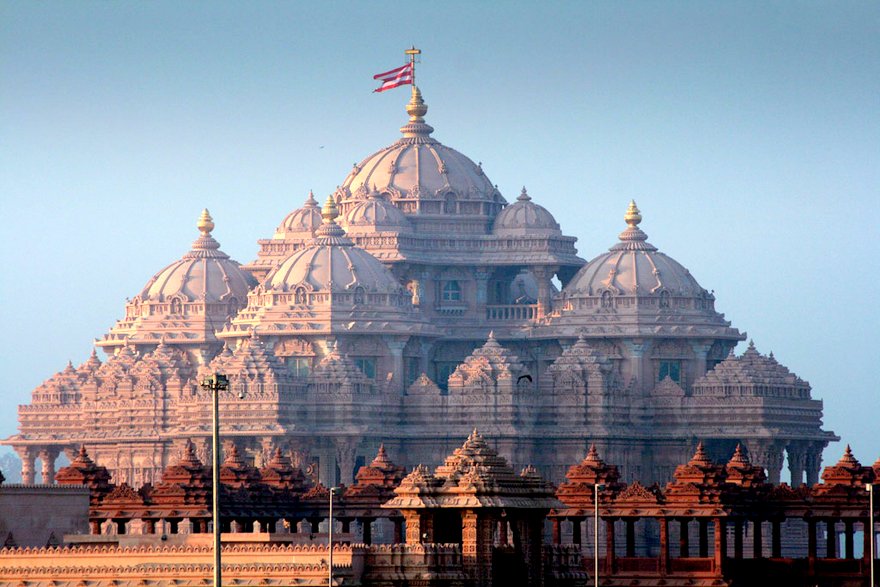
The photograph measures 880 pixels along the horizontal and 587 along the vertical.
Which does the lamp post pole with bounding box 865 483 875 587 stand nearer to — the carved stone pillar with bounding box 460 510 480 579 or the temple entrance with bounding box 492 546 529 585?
the temple entrance with bounding box 492 546 529 585

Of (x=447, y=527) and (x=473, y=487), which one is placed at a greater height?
(x=473, y=487)

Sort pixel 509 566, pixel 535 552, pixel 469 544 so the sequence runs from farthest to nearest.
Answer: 1. pixel 535 552
2. pixel 509 566
3. pixel 469 544

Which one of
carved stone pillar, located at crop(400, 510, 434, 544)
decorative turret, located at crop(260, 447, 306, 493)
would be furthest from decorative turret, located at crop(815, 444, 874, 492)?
carved stone pillar, located at crop(400, 510, 434, 544)

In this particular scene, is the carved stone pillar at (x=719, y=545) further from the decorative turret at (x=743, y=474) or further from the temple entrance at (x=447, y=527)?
the temple entrance at (x=447, y=527)

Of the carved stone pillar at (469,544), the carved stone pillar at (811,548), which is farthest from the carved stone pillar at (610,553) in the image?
the carved stone pillar at (469,544)

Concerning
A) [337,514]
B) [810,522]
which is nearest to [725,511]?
[810,522]

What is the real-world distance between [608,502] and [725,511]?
5.13 meters

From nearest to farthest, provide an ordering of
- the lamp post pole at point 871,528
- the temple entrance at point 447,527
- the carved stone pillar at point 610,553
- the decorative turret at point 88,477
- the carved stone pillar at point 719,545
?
the temple entrance at point 447,527, the lamp post pole at point 871,528, the carved stone pillar at point 610,553, the carved stone pillar at point 719,545, the decorative turret at point 88,477

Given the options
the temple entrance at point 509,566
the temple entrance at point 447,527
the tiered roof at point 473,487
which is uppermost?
the tiered roof at point 473,487

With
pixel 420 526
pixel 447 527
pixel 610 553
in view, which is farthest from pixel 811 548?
pixel 420 526

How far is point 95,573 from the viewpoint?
14062 centimetres

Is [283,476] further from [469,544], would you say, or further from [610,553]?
Answer: [469,544]

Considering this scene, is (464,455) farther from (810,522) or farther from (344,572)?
(810,522)

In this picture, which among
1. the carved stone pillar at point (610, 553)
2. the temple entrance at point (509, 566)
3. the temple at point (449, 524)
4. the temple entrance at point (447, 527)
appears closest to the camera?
the temple at point (449, 524)
